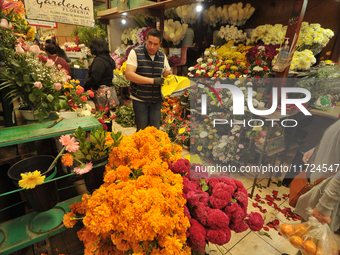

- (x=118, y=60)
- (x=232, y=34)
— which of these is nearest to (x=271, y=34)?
(x=232, y=34)

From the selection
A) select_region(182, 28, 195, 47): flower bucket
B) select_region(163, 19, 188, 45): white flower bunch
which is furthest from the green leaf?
select_region(182, 28, 195, 47): flower bucket

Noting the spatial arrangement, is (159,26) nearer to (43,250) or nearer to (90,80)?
(90,80)

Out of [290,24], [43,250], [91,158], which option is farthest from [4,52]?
[290,24]

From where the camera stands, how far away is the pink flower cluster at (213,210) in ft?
3.02

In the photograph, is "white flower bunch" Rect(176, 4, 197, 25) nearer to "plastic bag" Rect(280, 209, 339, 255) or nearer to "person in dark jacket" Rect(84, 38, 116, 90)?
"person in dark jacket" Rect(84, 38, 116, 90)

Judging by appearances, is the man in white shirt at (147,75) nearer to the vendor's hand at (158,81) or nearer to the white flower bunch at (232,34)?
the vendor's hand at (158,81)

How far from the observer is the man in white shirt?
2.27m

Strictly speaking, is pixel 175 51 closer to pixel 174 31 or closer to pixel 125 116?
pixel 174 31

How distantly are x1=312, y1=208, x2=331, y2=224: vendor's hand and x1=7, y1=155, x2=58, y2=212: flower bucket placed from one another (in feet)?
5.78

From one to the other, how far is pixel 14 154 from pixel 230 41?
11.0ft

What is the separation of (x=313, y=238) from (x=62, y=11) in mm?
3298

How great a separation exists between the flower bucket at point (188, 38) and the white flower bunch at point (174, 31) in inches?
3.0

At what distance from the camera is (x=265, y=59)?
2.46 metres

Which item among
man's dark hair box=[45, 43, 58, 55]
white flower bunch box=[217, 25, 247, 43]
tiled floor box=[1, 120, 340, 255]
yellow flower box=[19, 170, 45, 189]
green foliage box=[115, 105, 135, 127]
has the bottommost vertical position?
tiled floor box=[1, 120, 340, 255]
